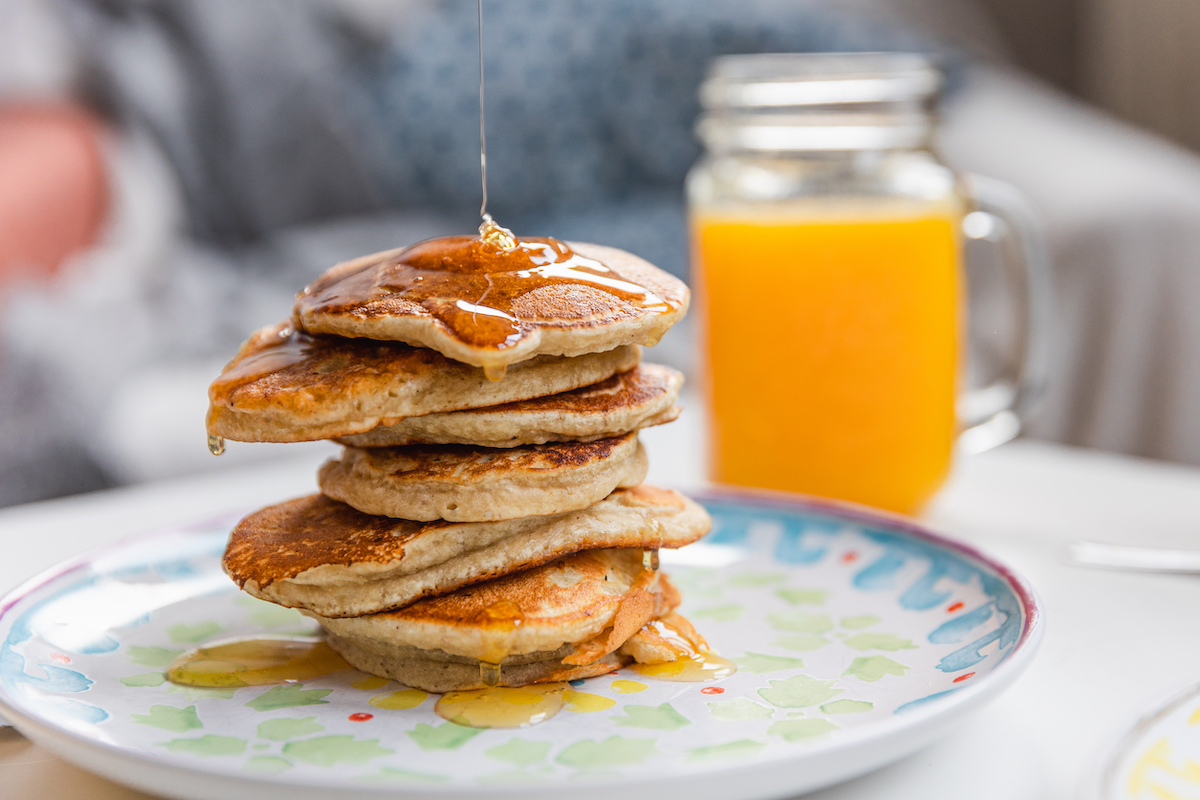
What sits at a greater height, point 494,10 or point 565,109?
point 494,10

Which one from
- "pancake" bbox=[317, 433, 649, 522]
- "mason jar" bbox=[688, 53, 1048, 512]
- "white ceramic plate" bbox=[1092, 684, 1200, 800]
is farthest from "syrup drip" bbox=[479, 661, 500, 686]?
"mason jar" bbox=[688, 53, 1048, 512]

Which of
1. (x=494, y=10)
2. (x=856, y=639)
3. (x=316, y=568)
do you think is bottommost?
(x=856, y=639)

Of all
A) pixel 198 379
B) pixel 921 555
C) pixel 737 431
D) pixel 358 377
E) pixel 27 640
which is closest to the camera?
pixel 358 377

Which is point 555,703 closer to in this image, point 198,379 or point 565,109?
point 198,379

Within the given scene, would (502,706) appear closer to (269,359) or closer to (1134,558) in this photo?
(269,359)

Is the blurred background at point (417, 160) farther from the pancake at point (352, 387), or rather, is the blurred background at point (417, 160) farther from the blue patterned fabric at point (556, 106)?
the pancake at point (352, 387)

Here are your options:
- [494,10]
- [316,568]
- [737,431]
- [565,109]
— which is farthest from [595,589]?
[494,10]
